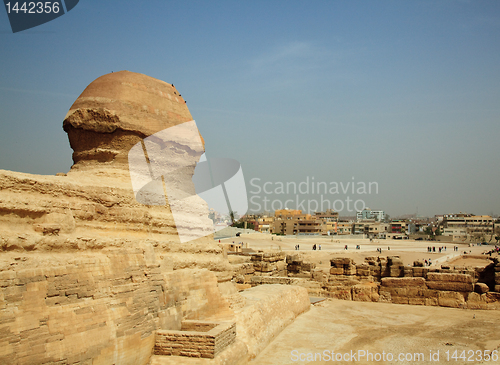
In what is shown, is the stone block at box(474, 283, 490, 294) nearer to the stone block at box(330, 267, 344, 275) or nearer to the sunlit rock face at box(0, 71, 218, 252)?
the stone block at box(330, 267, 344, 275)

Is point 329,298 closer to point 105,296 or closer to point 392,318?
point 392,318

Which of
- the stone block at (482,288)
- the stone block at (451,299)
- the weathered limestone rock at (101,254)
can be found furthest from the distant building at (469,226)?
the weathered limestone rock at (101,254)

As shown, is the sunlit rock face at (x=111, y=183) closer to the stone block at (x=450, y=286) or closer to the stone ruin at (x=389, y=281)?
the stone ruin at (x=389, y=281)

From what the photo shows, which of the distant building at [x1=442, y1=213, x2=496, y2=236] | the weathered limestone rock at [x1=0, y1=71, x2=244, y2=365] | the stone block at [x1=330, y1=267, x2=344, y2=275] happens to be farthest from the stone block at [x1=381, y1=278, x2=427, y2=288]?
the distant building at [x1=442, y1=213, x2=496, y2=236]

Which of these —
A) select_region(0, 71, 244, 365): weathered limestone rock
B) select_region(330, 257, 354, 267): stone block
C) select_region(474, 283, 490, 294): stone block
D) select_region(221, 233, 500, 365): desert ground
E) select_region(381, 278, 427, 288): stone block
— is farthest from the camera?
select_region(330, 257, 354, 267): stone block

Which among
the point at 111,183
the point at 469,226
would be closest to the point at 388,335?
the point at 111,183

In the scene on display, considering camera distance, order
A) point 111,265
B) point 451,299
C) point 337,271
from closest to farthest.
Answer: point 111,265 → point 451,299 → point 337,271

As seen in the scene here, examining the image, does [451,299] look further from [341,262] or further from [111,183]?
[111,183]

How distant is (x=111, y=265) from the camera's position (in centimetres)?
655

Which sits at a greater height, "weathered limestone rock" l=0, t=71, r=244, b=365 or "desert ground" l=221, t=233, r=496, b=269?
"weathered limestone rock" l=0, t=71, r=244, b=365

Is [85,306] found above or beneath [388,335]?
above

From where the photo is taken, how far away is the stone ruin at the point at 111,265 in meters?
5.36

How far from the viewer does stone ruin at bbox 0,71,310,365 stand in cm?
536

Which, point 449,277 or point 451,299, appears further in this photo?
point 449,277
